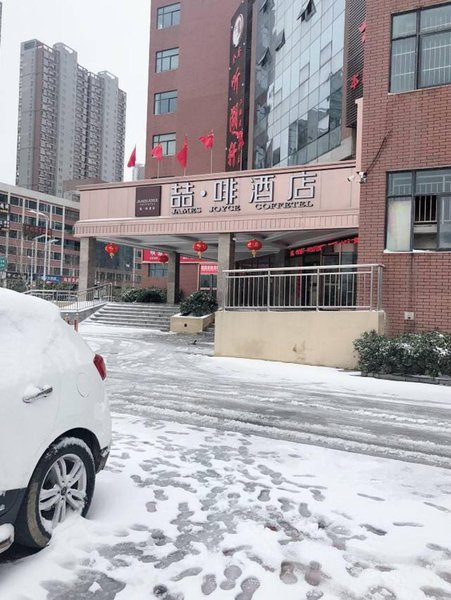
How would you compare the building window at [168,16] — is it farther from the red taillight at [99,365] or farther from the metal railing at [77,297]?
the red taillight at [99,365]

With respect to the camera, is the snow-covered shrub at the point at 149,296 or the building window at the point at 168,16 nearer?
the snow-covered shrub at the point at 149,296

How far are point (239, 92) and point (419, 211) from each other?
2662cm

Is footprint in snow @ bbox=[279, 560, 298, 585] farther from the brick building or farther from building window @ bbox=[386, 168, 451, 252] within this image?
the brick building

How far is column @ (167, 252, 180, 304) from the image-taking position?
28703mm

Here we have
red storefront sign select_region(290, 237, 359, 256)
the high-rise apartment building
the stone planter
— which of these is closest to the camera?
the stone planter

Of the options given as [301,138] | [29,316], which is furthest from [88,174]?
[29,316]

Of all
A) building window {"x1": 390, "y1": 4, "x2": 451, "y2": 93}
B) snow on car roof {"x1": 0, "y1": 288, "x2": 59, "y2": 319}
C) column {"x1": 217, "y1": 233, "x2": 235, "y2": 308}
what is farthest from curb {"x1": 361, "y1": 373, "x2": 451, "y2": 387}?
column {"x1": 217, "y1": 233, "x2": 235, "y2": 308}

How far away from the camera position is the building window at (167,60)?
40247 millimetres

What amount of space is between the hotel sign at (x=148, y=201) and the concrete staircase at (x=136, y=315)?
4.73m

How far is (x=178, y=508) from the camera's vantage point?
11.8 ft

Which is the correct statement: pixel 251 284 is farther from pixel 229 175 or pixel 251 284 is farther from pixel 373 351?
pixel 229 175

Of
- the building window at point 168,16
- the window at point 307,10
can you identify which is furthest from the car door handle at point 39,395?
the building window at point 168,16

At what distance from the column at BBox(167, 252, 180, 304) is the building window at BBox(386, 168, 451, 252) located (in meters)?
17.9

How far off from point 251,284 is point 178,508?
404 inches
